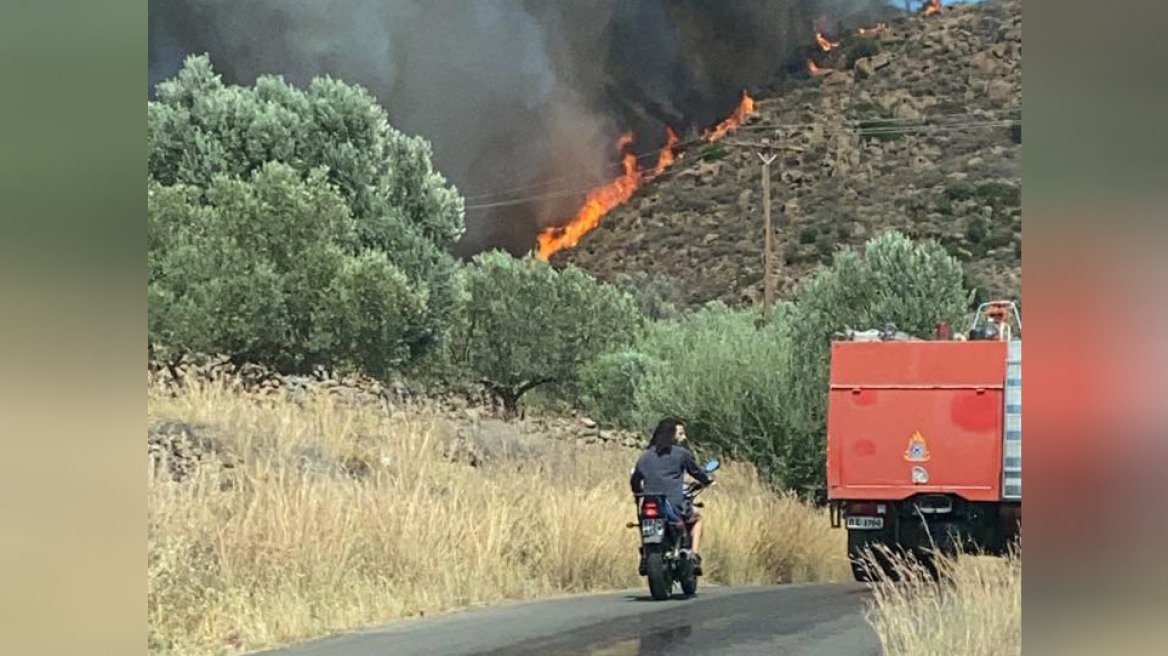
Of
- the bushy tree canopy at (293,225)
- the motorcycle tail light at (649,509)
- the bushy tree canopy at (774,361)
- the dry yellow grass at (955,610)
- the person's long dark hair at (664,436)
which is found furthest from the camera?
the bushy tree canopy at (293,225)

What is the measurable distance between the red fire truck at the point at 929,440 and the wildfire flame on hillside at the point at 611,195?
1.35 metres

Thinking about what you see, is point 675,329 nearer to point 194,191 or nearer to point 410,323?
point 410,323

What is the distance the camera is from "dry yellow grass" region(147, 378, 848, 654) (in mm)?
6738

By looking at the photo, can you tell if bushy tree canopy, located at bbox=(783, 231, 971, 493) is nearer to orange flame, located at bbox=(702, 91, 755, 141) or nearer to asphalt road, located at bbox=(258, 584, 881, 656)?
asphalt road, located at bbox=(258, 584, 881, 656)

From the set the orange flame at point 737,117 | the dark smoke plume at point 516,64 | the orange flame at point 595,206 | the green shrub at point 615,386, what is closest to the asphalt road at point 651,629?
the green shrub at point 615,386

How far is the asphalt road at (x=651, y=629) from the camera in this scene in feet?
21.4

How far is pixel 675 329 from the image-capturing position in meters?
6.75

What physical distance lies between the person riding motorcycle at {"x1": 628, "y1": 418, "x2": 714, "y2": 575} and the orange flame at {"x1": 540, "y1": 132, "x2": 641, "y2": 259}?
3.60ft

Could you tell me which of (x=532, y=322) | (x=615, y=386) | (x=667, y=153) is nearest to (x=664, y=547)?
(x=615, y=386)

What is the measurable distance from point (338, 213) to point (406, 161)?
1.78 ft

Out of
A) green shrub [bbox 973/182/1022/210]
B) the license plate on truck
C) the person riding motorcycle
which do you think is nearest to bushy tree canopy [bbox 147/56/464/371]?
the person riding motorcycle

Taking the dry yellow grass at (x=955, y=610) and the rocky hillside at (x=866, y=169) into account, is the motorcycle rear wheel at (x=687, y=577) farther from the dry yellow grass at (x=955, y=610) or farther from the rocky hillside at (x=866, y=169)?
the rocky hillside at (x=866, y=169)
